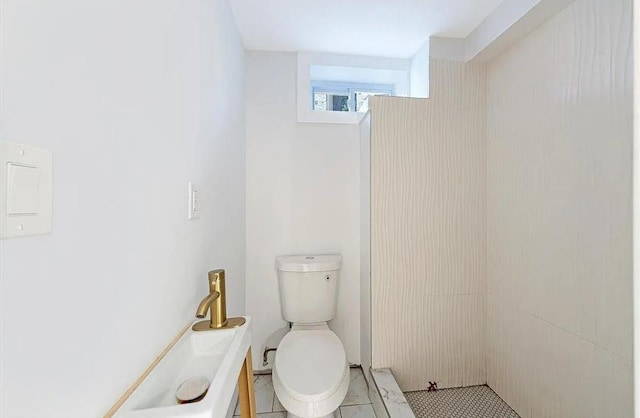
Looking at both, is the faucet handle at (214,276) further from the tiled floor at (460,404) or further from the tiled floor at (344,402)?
the tiled floor at (460,404)

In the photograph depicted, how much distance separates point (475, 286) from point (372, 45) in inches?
62.4

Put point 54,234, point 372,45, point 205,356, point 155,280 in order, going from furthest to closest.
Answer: point 372,45 → point 205,356 → point 155,280 → point 54,234

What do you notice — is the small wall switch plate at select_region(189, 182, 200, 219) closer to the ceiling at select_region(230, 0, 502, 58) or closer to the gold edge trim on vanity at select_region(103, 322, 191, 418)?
the gold edge trim on vanity at select_region(103, 322, 191, 418)

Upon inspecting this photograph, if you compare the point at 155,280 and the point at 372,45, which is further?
the point at 372,45

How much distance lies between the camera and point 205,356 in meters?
0.93

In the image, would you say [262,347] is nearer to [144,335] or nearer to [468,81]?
[144,335]

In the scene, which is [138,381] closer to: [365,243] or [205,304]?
[205,304]

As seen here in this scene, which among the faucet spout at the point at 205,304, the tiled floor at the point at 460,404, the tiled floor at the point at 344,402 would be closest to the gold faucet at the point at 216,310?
the faucet spout at the point at 205,304

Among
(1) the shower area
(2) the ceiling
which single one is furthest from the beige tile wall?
(2) the ceiling

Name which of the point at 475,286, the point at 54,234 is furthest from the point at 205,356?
the point at 475,286

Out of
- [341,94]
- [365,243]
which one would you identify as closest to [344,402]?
[365,243]

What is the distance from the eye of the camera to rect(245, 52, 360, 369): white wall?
6.66 feet

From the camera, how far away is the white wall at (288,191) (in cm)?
203

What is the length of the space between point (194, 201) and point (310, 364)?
91 centimetres
